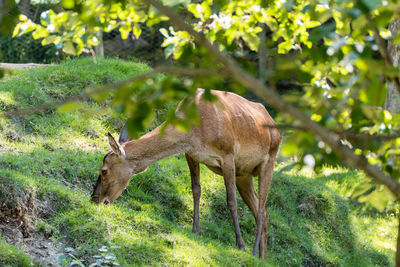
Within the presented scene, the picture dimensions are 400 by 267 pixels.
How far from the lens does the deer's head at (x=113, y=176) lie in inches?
299

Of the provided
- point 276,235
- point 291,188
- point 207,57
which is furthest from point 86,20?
point 291,188

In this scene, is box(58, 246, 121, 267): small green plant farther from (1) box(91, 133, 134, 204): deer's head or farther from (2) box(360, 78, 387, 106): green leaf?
(2) box(360, 78, 387, 106): green leaf

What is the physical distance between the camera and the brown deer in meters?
7.76

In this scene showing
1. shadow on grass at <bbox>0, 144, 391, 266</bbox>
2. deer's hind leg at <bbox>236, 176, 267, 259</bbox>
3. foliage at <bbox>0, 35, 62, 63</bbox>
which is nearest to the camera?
shadow on grass at <bbox>0, 144, 391, 266</bbox>

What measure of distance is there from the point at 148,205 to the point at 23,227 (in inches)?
85.1

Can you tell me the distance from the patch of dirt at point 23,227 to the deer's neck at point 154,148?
70.1 inches

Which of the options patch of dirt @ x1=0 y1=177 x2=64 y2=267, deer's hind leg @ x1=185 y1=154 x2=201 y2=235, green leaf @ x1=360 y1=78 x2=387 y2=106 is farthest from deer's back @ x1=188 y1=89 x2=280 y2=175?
green leaf @ x1=360 y1=78 x2=387 y2=106

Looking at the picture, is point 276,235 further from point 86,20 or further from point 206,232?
point 86,20

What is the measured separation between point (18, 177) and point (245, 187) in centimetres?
366

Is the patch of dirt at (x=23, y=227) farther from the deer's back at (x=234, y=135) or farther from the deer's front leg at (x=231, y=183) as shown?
the deer's front leg at (x=231, y=183)

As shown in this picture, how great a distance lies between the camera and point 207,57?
8.00 ft

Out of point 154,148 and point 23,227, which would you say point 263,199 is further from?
point 23,227

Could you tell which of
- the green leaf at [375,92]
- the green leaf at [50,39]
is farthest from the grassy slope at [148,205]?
the green leaf at [375,92]

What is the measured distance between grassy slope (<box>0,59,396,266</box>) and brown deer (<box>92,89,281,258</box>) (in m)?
0.33
